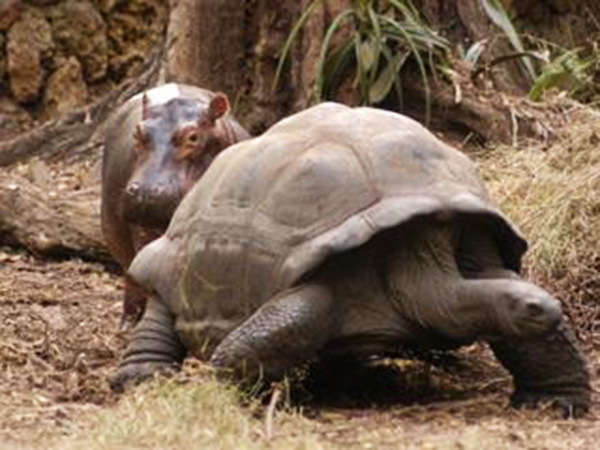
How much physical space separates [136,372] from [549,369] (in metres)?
1.35

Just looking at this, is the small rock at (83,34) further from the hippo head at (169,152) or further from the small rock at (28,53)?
the hippo head at (169,152)

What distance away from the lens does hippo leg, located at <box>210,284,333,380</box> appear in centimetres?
509

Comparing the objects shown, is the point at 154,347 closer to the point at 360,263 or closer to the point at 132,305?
the point at 360,263

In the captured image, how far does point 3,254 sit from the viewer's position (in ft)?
30.4

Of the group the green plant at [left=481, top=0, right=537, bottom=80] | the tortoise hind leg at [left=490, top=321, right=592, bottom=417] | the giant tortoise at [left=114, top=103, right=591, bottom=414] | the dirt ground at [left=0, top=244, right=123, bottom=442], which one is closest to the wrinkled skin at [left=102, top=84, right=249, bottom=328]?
the dirt ground at [left=0, top=244, right=123, bottom=442]

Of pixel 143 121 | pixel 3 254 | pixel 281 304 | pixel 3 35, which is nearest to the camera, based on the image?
pixel 281 304

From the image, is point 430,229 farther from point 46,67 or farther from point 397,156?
point 46,67

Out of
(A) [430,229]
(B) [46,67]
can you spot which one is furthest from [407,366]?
(B) [46,67]

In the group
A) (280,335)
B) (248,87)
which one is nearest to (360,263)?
(280,335)

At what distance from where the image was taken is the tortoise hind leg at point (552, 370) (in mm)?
5191

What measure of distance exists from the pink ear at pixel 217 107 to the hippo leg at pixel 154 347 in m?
1.81

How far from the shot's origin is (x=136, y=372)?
571cm

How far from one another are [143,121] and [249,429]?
9.72 feet

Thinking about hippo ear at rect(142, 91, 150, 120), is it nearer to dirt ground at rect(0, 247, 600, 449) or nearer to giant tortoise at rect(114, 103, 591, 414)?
dirt ground at rect(0, 247, 600, 449)
